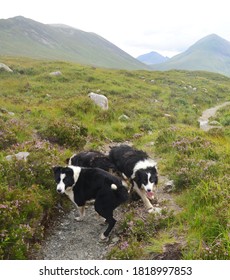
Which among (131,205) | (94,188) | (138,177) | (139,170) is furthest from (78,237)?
(139,170)

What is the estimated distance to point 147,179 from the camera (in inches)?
313

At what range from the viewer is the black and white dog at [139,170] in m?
8.01

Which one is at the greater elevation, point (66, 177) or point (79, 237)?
point (66, 177)

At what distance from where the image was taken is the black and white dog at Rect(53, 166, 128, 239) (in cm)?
723

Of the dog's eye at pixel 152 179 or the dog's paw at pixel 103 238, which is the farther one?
the dog's eye at pixel 152 179

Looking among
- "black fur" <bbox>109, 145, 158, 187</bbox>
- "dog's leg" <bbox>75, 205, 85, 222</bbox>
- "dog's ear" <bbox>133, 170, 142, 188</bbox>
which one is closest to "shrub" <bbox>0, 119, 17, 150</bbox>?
"black fur" <bbox>109, 145, 158, 187</bbox>

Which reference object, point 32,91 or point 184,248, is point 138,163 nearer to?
point 184,248

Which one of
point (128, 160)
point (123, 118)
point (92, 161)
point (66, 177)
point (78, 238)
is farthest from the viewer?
point (123, 118)

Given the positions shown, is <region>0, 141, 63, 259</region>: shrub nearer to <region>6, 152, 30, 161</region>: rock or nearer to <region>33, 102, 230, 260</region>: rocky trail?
<region>6, 152, 30, 161</region>: rock

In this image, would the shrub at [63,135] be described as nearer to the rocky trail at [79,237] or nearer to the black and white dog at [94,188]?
the rocky trail at [79,237]

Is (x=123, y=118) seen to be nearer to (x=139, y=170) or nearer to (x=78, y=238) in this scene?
(x=139, y=170)

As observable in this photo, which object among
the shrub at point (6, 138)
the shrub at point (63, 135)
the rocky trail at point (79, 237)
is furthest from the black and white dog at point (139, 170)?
the shrub at point (6, 138)

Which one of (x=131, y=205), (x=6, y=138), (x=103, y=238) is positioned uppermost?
(x=6, y=138)

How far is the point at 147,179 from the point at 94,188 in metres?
1.31
